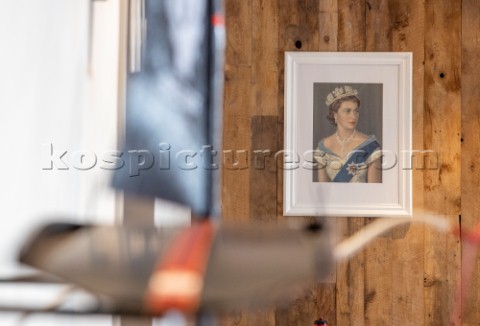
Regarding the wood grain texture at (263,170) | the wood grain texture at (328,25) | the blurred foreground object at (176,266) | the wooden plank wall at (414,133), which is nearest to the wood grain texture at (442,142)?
the wooden plank wall at (414,133)

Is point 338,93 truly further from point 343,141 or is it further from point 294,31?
point 294,31

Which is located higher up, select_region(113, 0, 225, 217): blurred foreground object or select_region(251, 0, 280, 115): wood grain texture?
select_region(251, 0, 280, 115): wood grain texture

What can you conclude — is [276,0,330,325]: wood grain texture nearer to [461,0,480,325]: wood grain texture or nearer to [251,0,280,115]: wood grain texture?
[251,0,280,115]: wood grain texture

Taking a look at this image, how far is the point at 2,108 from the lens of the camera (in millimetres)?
290

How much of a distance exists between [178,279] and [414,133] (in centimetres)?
232

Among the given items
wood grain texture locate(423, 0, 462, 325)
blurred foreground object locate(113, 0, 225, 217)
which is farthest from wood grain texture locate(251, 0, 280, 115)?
blurred foreground object locate(113, 0, 225, 217)

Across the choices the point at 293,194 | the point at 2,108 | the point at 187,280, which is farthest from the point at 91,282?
the point at 293,194

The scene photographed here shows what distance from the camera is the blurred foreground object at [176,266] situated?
184mm

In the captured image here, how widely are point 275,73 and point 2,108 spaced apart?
2.17 m

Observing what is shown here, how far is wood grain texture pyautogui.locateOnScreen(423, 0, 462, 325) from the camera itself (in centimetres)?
236

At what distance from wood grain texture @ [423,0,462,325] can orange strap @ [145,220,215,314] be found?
2284 millimetres

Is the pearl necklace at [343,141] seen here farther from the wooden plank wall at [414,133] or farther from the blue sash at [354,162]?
the wooden plank wall at [414,133]

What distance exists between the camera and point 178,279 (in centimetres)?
19

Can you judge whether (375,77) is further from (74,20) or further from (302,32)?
(74,20)
